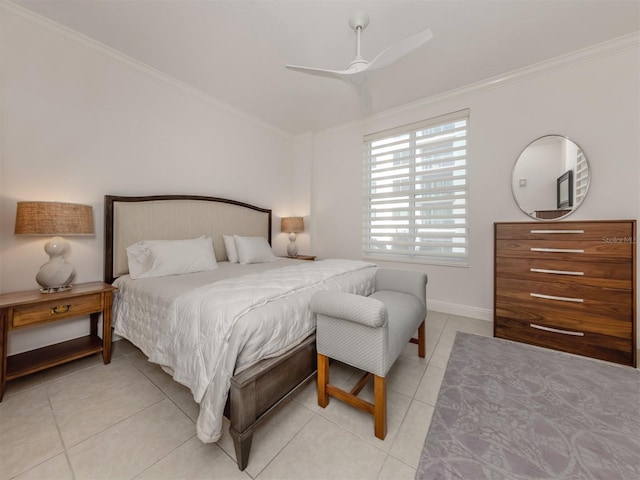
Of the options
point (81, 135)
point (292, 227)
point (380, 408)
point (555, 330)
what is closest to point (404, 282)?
point (380, 408)

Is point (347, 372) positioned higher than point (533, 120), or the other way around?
point (533, 120)

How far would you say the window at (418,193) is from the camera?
2941 millimetres

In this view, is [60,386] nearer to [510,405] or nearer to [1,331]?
[1,331]

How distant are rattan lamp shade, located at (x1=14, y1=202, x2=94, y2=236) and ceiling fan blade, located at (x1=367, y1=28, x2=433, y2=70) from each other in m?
2.45

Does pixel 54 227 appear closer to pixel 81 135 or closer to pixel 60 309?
pixel 60 309

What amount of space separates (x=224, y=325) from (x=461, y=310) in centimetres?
289

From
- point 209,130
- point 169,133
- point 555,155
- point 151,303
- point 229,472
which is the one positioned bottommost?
point 229,472

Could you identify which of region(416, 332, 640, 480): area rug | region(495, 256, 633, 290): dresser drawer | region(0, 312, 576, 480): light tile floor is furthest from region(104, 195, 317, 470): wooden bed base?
region(495, 256, 633, 290): dresser drawer

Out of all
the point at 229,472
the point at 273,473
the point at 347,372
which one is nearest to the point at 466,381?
the point at 347,372

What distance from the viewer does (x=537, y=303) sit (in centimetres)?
219

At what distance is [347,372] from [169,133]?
3.05 meters

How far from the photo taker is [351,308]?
49.4 inches

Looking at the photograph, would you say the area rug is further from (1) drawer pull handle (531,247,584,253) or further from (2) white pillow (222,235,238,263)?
(2) white pillow (222,235,238,263)

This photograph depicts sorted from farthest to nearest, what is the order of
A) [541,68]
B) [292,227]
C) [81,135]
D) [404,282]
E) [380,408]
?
[292,227] → [541,68] → [81,135] → [404,282] → [380,408]
